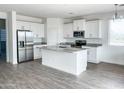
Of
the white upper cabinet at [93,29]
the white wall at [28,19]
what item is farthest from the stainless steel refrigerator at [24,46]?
the white upper cabinet at [93,29]

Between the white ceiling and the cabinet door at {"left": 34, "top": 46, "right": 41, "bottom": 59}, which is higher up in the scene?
the white ceiling

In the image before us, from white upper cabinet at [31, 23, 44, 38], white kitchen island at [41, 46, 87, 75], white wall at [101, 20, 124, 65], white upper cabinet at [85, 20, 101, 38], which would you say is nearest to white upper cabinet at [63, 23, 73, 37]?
white upper cabinet at [85, 20, 101, 38]

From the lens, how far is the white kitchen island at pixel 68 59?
13.1 ft

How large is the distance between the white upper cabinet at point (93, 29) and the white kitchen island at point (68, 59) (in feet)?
5.97

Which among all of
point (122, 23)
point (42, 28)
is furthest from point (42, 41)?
point (122, 23)

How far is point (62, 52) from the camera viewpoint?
14.3ft

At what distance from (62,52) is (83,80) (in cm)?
131

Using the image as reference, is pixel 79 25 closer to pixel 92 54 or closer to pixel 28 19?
pixel 92 54

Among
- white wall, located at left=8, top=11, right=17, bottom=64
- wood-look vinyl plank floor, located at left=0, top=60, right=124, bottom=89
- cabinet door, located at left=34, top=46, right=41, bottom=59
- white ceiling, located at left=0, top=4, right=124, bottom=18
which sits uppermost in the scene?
white ceiling, located at left=0, top=4, right=124, bottom=18

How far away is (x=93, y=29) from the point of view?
5910mm

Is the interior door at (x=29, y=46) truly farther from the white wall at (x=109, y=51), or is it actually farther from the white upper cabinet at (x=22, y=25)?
the white wall at (x=109, y=51)

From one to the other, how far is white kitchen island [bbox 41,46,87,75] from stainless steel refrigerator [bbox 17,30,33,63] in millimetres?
1531

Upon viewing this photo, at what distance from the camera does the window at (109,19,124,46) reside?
5441 mm

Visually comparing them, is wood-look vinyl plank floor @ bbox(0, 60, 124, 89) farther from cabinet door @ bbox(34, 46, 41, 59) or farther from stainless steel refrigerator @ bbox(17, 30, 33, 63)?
cabinet door @ bbox(34, 46, 41, 59)
